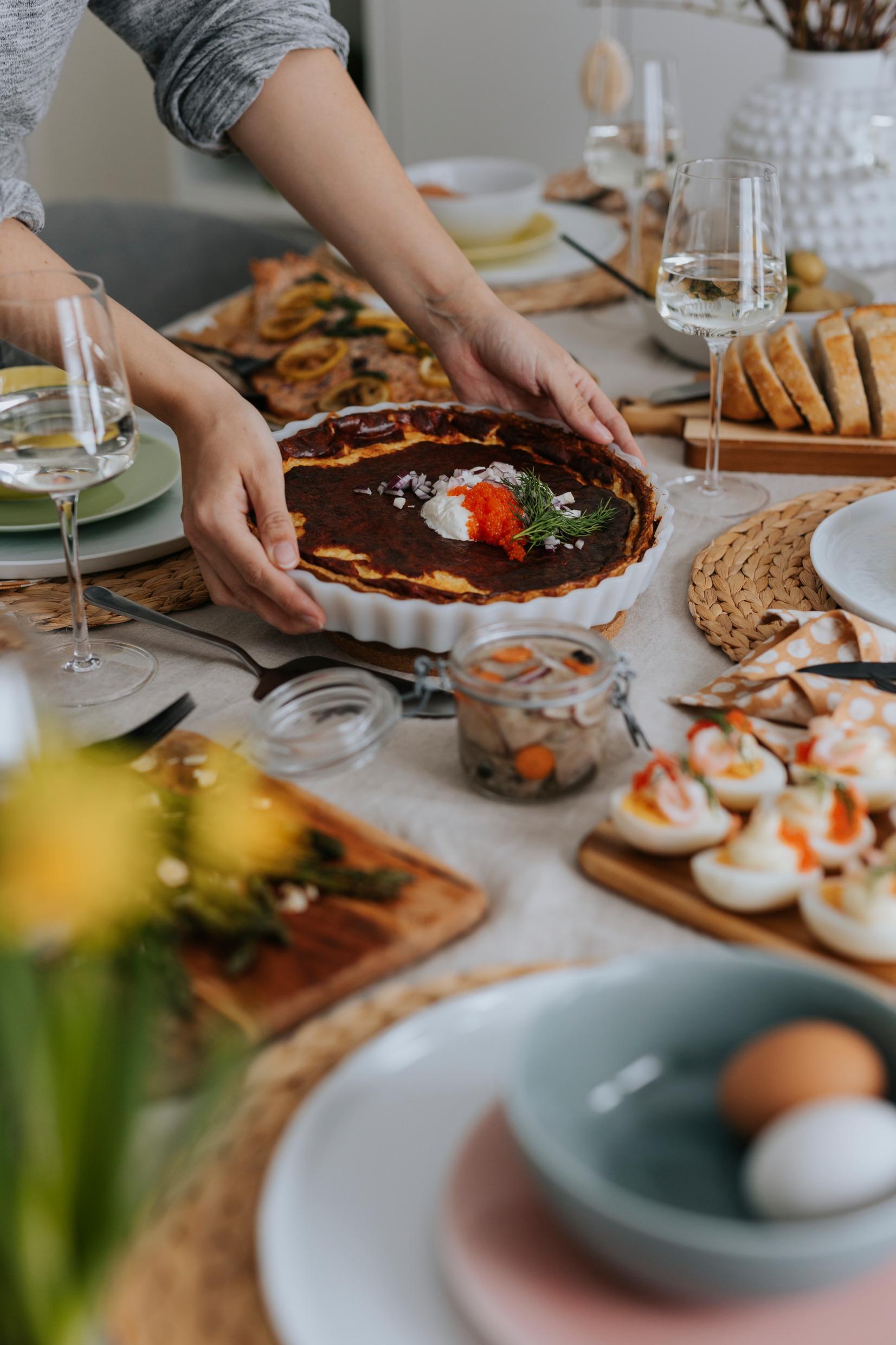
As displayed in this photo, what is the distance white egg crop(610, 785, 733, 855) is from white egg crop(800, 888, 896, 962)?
92 mm

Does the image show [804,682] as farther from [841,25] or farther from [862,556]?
[841,25]

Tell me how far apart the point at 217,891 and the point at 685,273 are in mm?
1019

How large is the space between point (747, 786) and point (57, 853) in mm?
525

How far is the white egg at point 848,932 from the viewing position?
797 mm

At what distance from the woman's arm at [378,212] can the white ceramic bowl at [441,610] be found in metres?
0.49

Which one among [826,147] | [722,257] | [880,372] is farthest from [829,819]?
[826,147]

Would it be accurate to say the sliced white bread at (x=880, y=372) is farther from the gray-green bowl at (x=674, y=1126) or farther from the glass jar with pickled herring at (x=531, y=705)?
the gray-green bowl at (x=674, y=1126)

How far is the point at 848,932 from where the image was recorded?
81cm

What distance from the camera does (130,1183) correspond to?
0.50 metres

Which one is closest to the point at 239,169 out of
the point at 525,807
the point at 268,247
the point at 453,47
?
the point at 453,47

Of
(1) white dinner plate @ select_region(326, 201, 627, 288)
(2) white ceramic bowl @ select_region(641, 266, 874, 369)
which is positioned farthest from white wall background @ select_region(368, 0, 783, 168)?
(2) white ceramic bowl @ select_region(641, 266, 874, 369)

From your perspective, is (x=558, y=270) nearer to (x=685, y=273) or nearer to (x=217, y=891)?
(x=685, y=273)

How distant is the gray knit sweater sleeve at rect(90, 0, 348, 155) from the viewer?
5.57 feet

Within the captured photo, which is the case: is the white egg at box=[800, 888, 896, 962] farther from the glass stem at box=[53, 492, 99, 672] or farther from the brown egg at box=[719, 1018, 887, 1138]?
the glass stem at box=[53, 492, 99, 672]
